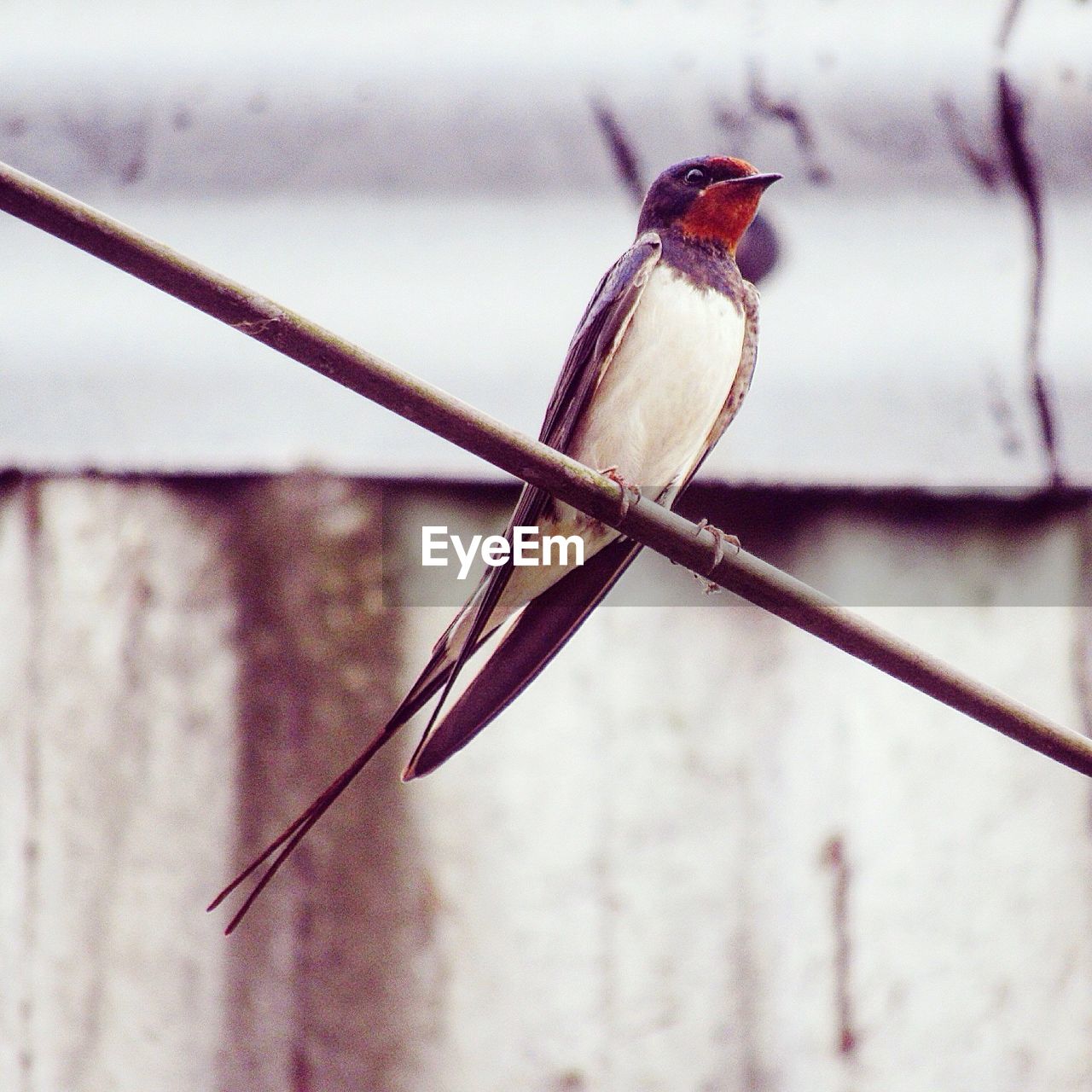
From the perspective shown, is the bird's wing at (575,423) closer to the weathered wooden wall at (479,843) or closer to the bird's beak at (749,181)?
the bird's beak at (749,181)

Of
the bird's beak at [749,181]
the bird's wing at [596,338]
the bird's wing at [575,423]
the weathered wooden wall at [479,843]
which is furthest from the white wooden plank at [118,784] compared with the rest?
the bird's beak at [749,181]

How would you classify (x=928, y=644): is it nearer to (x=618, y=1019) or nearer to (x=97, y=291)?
(x=618, y=1019)

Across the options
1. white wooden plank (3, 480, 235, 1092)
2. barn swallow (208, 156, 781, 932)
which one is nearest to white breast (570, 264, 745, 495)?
barn swallow (208, 156, 781, 932)

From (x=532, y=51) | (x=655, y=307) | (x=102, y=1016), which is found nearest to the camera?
(x=655, y=307)

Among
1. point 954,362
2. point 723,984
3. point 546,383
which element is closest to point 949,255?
point 954,362

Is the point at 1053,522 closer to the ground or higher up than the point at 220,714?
higher up

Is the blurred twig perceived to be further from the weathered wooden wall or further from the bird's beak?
the weathered wooden wall
